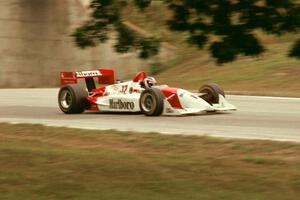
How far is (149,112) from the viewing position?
1680cm

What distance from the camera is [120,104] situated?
691 inches

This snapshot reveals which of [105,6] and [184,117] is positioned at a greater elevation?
[105,6]

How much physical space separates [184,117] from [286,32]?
9.19m

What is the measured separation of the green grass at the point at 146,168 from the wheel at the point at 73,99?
5.06 metres

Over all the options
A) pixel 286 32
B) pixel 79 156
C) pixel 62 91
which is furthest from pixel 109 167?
pixel 62 91

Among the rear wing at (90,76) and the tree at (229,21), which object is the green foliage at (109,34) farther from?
the rear wing at (90,76)

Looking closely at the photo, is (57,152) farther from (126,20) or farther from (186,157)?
(126,20)

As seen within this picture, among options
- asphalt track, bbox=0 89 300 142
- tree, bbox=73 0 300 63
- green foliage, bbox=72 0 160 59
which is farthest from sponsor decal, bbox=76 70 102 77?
tree, bbox=73 0 300 63

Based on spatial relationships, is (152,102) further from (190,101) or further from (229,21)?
(229,21)

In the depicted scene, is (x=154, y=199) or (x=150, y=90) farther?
(x=150, y=90)

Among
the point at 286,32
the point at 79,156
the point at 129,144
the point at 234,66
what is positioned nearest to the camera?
the point at 286,32

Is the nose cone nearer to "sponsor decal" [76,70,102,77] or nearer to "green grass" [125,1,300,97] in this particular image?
"sponsor decal" [76,70,102,77]

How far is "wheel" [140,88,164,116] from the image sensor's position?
16.5 metres

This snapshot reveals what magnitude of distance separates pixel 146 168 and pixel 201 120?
6580 millimetres
